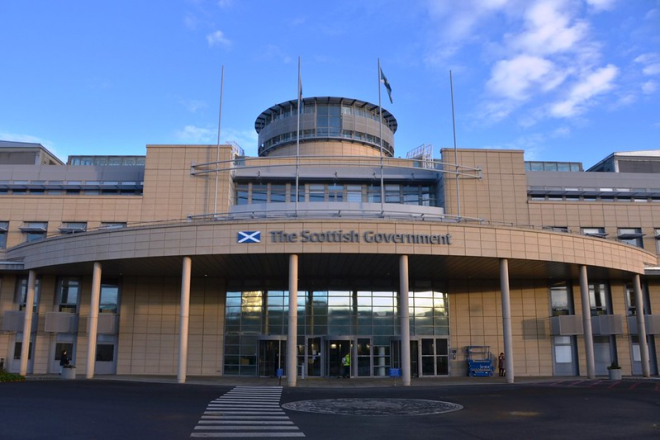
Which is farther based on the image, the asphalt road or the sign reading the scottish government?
the sign reading the scottish government

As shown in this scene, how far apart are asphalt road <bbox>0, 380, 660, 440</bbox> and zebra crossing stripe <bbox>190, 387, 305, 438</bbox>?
0.03 m

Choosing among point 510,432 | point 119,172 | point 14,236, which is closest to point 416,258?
point 510,432

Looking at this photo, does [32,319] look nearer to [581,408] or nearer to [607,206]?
[581,408]

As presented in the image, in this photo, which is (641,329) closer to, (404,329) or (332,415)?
(404,329)

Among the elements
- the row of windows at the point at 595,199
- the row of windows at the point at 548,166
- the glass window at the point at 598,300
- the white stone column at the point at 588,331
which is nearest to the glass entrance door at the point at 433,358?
the white stone column at the point at 588,331

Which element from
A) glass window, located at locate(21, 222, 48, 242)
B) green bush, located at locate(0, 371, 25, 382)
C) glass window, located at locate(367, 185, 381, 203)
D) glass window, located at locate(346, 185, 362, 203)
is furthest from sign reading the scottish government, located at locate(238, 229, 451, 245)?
glass window, located at locate(21, 222, 48, 242)

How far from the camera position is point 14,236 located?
139 ft

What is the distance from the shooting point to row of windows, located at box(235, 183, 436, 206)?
142 ft

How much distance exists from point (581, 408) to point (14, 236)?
39.3 m

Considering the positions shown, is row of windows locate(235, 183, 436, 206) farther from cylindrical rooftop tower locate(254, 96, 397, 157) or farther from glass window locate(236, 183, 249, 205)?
cylindrical rooftop tower locate(254, 96, 397, 157)

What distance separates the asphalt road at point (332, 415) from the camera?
15844 millimetres

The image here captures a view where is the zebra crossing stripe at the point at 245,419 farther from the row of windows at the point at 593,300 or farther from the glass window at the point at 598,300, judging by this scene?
the glass window at the point at 598,300

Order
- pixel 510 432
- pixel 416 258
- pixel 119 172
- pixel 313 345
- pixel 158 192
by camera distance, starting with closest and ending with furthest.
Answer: pixel 510 432, pixel 416 258, pixel 313 345, pixel 158 192, pixel 119 172

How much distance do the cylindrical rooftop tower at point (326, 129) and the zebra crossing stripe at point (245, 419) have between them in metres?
27.3
